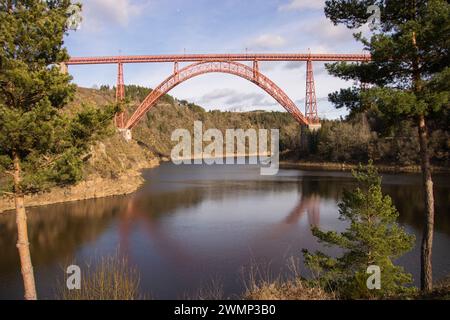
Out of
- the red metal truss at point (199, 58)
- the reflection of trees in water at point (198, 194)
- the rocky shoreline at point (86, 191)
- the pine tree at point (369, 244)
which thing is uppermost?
the red metal truss at point (199, 58)

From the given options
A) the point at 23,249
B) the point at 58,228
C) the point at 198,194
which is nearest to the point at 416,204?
the point at 198,194

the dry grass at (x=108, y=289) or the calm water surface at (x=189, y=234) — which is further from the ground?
the dry grass at (x=108, y=289)

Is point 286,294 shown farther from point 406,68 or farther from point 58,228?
point 58,228

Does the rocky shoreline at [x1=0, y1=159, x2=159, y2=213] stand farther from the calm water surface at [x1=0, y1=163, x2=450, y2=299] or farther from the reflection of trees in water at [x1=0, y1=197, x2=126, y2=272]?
the calm water surface at [x1=0, y1=163, x2=450, y2=299]

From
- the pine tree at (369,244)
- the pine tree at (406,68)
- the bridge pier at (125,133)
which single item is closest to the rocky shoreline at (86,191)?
the bridge pier at (125,133)

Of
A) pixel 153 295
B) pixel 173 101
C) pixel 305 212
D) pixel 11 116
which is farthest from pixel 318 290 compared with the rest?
pixel 173 101

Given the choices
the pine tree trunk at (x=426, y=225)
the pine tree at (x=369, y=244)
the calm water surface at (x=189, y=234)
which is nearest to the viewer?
the pine tree trunk at (x=426, y=225)

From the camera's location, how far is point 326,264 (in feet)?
26.7

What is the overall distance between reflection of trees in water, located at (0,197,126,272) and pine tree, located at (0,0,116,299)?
6377 mm

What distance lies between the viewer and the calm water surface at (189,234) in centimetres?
1057

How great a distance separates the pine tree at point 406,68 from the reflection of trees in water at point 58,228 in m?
10.6

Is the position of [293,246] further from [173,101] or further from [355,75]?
[173,101]

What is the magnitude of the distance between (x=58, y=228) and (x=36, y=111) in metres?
12.0

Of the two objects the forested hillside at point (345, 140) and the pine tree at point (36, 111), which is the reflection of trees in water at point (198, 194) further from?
the pine tree at point (36, 111)
